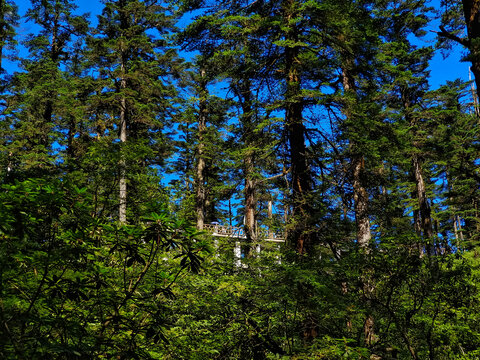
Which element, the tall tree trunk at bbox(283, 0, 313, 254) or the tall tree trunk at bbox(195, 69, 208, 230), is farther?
the tall tree trunk at bbox(195, 69, 208, 230)

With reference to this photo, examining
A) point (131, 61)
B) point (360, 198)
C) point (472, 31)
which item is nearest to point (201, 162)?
point (131, 61)

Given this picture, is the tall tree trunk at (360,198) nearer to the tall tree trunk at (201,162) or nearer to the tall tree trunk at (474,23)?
the tall tree trunk at (474,23)

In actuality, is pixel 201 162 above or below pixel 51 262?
above

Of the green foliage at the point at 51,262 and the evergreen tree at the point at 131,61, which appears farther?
the evergreen tree at the point at 131,61

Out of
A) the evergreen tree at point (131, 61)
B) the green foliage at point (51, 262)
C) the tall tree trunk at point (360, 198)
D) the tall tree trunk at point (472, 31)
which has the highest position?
the evergreen tree at point (131, 61)

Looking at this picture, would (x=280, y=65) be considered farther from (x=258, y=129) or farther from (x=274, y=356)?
(x=274, y=356)

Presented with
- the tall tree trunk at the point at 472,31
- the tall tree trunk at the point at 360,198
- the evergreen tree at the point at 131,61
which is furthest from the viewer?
the evergreen tree at the point at 131,61

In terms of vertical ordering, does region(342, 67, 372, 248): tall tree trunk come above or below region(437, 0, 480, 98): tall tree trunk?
below

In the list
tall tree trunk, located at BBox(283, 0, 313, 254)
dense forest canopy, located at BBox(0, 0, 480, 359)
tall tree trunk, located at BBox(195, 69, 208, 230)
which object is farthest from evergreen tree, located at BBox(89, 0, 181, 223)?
tall tree trunk, located at BBox(283, 0, 313, 254)

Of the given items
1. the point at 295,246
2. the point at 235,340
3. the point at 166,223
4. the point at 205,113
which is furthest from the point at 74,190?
the point at 205,113

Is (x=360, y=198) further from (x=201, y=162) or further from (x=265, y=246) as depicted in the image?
(x=201, y=162)

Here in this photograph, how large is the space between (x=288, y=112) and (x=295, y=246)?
3047 mm

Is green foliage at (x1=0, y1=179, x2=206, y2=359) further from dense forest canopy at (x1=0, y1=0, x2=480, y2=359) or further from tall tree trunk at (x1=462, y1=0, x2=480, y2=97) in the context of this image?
tall tree trunk at (x1=462, y1=0, x2=480, y2=97)

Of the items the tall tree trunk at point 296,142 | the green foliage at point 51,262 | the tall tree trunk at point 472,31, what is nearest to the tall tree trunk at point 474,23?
the tall tree trunk at point 472,31
